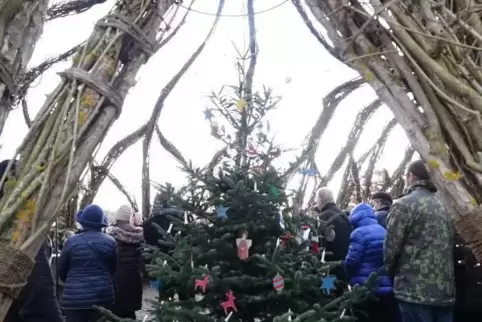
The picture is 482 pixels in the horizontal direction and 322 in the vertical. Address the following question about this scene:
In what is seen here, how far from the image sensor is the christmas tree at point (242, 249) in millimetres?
2838

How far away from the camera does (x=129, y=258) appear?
4273mm

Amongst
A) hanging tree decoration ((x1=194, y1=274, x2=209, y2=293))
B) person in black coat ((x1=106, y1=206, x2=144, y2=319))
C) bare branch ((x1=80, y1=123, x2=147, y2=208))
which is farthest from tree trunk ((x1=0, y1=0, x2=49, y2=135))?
bare branch ((x1=80, y1=123, x2=147, y2=208))

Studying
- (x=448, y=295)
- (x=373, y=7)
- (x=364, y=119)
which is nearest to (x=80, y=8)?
(x=373, y=7)

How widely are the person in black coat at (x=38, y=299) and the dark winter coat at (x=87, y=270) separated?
406 millimetres

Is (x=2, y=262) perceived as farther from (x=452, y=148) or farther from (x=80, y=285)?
(x=80, y=285)

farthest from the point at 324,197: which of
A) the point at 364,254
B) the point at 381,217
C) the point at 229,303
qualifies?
the point at 229,303

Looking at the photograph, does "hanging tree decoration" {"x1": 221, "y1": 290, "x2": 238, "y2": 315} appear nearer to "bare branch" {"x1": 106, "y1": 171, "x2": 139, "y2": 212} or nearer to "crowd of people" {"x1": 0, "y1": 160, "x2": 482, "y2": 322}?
"crowd of people" {"x1": 0, "y1": 160, "x2": 482, "y2": 322}

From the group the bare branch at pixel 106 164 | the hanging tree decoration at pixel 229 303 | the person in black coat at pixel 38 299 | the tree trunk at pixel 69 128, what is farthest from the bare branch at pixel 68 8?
the bare branch at pixel 106 164

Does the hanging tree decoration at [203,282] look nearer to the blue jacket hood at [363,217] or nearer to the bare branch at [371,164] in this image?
the blue jacket hood at [363,217]

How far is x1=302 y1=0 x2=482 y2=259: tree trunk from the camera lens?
1471 millimetres

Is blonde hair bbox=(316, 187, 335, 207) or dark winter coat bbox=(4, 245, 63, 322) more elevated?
blonde hair bbox=(316, 187, 335, 207)

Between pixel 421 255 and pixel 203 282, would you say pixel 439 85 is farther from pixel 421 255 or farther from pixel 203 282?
pixel 203 282

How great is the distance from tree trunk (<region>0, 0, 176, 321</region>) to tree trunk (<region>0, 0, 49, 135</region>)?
120mm

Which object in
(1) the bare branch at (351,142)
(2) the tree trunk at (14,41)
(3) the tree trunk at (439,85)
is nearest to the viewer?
(3) the tree trunk at (439,85)
